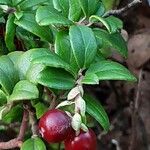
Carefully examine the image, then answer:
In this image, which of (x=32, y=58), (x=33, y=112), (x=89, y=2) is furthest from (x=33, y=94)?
(x=89, y=2)

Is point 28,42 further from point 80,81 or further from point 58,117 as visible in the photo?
point 58,117

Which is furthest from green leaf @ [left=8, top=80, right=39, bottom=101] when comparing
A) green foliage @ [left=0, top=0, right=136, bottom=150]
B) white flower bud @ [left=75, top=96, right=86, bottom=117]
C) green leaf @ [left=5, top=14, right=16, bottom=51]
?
green leaf @ [left=5, top=14, right=16, bottom=51]

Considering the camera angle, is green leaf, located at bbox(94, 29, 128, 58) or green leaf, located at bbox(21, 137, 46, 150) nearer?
green leaf, located at bbox(21, 137, 46, 150)

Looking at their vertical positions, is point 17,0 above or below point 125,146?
above

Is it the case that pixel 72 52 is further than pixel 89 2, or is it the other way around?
pixel 89 2

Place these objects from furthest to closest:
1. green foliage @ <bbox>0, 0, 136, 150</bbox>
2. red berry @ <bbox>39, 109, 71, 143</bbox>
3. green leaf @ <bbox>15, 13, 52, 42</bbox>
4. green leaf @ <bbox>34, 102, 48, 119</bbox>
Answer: green leaf @ <bbox>34, 102, 48, 119</bbox> → green leaf @ <bbox>15, 13, 52, 42</bbox> → green foliage @ <bbox>0, 0, 136, 150</bbox> → red berry @ <bbox>39, 109, 71, 143</bbox>

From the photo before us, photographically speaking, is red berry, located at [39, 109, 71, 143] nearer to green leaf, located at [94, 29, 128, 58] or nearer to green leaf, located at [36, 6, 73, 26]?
green leaf, located at [36, 6, 73, 26]

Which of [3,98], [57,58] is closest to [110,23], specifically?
[57,58]
